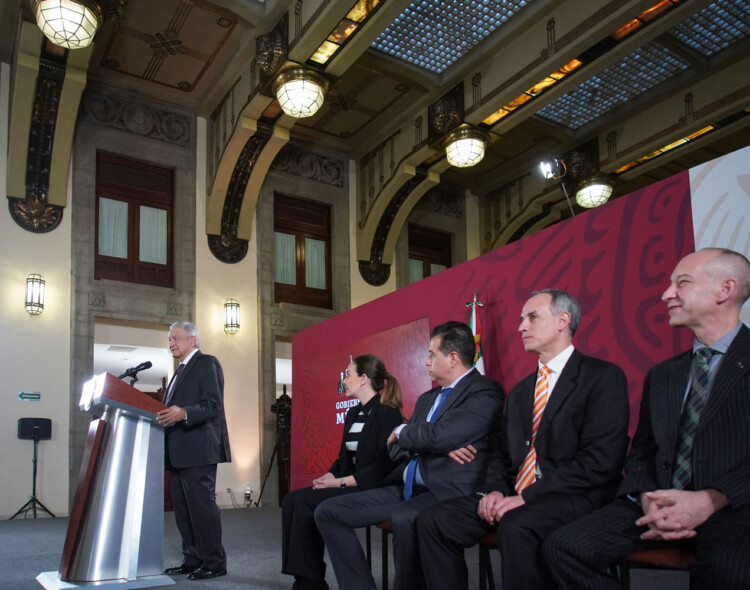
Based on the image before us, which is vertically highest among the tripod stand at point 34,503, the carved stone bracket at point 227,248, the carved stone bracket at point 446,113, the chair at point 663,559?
the carved stone bracket at point 446,113

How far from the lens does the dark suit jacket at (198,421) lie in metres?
4.09

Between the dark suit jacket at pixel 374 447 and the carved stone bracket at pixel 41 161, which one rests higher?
the carved stone bracket at pixel 41 161

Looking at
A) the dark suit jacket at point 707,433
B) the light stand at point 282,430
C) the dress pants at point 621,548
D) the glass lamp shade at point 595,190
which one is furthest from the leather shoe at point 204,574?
the glass lamp shade at point 595,190

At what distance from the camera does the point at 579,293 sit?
4727 millimetres

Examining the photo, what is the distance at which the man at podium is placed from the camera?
4.01 metres

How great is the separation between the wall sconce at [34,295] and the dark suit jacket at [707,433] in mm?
7959

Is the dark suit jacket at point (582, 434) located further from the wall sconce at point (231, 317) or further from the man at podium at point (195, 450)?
the wall sconce at point (231, 317)

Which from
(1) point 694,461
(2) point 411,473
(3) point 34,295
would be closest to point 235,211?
(3) point 34,295

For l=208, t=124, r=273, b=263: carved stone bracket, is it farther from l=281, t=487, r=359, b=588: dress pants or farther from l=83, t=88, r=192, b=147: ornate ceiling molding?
l=281, t=487, r=359, b=588: dress pants

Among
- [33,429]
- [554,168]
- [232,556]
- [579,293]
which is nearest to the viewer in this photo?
[554,168]

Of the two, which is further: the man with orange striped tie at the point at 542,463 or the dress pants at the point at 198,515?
the dress pants at the point at 198,515

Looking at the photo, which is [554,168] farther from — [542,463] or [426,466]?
[542,463]

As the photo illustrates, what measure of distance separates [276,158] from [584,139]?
4.81 metres

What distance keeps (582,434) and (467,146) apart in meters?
7.41
